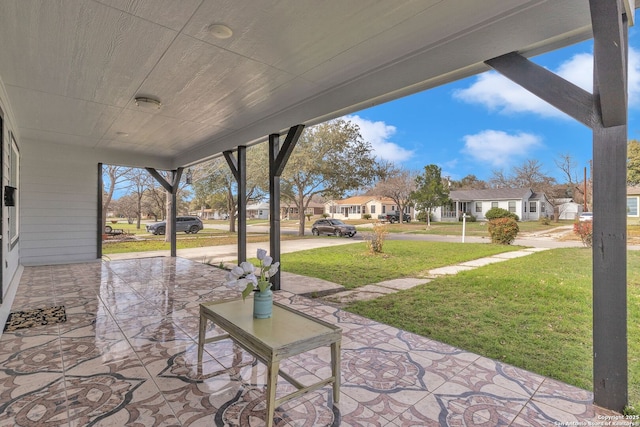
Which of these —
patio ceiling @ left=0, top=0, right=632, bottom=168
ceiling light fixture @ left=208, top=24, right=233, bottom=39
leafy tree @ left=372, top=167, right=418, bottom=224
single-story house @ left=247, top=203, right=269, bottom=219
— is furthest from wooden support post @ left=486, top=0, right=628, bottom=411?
single-story house @ left=247, top=203, right=269, bottom=219

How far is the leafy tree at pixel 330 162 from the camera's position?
14.0 m

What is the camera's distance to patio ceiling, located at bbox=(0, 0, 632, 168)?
2.12 m

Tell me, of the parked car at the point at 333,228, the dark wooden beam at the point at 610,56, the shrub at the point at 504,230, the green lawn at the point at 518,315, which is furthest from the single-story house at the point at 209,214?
the dark wooden beam at the point at 610,56

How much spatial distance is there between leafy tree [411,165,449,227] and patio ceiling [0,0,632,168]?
48.0ft

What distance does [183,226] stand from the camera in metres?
16.9

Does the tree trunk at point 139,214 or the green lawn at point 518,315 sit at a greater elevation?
the tree trunk at point 139,214

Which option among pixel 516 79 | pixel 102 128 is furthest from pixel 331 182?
pixel 516 79

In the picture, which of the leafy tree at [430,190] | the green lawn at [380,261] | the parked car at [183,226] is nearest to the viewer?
the green lawn at [380,261]

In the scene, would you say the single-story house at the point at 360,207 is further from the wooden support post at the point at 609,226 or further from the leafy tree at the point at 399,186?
the wooden support post at the point at 609,226

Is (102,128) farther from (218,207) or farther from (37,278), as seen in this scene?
(218,207)

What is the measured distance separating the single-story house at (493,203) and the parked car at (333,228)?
7.68 meters

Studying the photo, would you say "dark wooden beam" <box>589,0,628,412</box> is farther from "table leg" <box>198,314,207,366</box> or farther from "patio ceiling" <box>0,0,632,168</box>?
"table leg" <box>198,314,207,366</box>

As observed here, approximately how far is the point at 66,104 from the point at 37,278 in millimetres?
3159

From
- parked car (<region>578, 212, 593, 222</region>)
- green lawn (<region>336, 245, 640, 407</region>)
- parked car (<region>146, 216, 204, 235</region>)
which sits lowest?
green lawn (<region>336, 245, 640, 407</region>)
